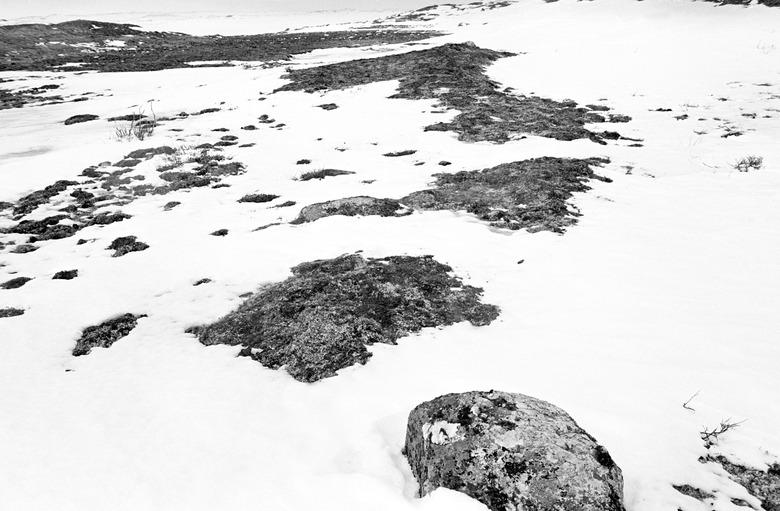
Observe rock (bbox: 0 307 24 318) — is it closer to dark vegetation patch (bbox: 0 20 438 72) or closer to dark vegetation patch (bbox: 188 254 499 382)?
dark vegetation patch (bbox: 188 254 499 382)

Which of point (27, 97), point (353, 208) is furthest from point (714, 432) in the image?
point (27, 97)

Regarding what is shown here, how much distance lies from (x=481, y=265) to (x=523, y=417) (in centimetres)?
402

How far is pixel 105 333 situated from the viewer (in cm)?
574

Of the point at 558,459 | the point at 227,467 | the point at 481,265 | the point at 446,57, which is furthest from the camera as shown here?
the point at 446,57

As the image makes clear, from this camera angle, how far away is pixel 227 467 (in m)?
3.59

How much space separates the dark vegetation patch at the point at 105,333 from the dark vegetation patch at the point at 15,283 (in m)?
2.43

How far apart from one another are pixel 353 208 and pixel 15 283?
6054 millimetres

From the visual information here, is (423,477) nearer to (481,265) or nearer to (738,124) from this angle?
(481,265)

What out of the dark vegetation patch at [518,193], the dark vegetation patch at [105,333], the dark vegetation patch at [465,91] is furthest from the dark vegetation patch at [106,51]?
the dark vegetation patch at [105,333]

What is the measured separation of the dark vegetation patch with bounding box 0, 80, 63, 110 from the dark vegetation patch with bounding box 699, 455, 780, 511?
1159 inches

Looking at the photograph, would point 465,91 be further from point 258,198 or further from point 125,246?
point 125,246

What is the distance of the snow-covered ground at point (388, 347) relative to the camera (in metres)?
3.51

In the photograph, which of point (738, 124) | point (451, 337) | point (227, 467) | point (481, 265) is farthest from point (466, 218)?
point (738, 124)

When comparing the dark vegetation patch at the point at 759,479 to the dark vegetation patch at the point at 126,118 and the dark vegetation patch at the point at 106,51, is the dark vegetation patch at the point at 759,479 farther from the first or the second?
the dark vegetation patch at the point at 106,51
